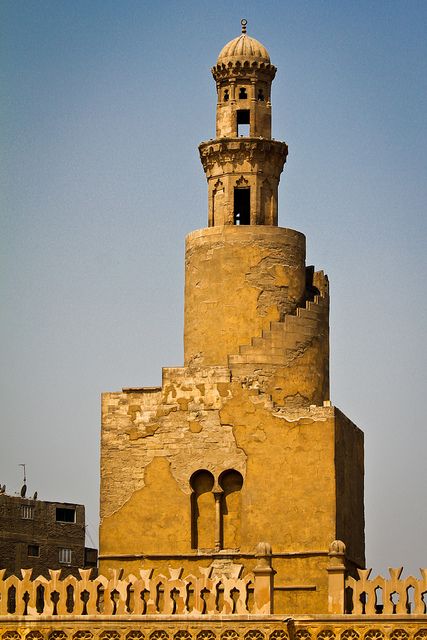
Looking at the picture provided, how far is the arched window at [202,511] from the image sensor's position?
31188 mm

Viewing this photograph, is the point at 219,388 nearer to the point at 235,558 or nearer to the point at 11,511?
the point at 235,558

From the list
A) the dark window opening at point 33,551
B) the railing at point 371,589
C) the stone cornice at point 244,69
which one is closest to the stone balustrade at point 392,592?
the railing at point 371,589

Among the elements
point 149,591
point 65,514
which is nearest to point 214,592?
point 149,591

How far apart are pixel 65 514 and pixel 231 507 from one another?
22673 mm

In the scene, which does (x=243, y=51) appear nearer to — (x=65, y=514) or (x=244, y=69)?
(x=244, y=69)

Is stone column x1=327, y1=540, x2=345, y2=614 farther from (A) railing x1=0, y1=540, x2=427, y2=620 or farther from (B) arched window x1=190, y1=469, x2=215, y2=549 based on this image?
(B) arched window x1=190, y1=469, x2=215, y2=549

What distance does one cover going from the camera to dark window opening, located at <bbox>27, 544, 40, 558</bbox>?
50816 mm

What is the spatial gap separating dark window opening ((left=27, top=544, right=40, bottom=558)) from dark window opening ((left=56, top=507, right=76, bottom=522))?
1.77 m

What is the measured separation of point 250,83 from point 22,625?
11.7 meters

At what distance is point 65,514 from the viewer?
53219 mm

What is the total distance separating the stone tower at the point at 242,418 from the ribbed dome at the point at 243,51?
28 millimetres

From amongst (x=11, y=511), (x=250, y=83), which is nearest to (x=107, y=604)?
(x=250, y=83)

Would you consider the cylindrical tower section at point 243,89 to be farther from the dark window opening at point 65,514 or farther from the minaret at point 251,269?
the dark window opening at point 65,514

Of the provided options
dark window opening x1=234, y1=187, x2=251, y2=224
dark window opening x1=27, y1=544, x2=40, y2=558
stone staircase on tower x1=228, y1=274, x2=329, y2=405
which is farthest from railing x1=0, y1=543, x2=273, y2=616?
dark window opening x1=27, y1=544, x2=40, y2=558
